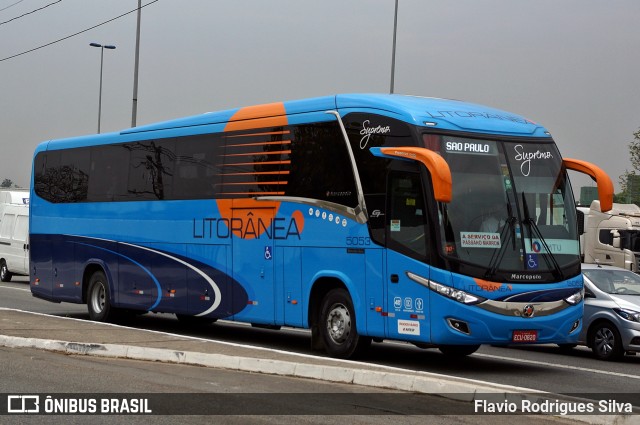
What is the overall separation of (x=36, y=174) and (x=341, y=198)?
419 inches

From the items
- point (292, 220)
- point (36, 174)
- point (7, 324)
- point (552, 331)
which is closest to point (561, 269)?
point (552, 331)

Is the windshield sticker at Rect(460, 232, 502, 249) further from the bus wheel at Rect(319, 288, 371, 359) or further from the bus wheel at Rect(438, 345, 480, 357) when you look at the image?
the bus wheel at Rect(438, 345, 480, 357)

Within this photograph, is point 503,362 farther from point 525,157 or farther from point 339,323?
point 525,157

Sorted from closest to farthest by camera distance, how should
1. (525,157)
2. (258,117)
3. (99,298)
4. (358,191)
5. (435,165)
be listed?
(435,165) → (525,157) → (358,191) → (258,117) → (99,298)

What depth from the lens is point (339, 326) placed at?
48.9 feet

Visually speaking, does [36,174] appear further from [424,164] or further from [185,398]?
[185,398]

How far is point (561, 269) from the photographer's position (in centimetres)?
1398

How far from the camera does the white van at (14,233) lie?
3559 cm

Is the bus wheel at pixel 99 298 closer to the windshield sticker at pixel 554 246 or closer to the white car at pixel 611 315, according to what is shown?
the white car at pixel 611 315

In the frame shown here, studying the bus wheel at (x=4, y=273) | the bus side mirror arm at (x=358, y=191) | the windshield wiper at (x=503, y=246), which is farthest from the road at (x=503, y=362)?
the bus wheel at (x=4, y=273)

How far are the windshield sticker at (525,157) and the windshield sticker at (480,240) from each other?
112cm

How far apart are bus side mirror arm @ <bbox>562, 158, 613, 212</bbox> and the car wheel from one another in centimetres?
344

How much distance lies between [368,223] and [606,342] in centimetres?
554

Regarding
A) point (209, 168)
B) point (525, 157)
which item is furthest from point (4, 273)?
point (525, 157)
